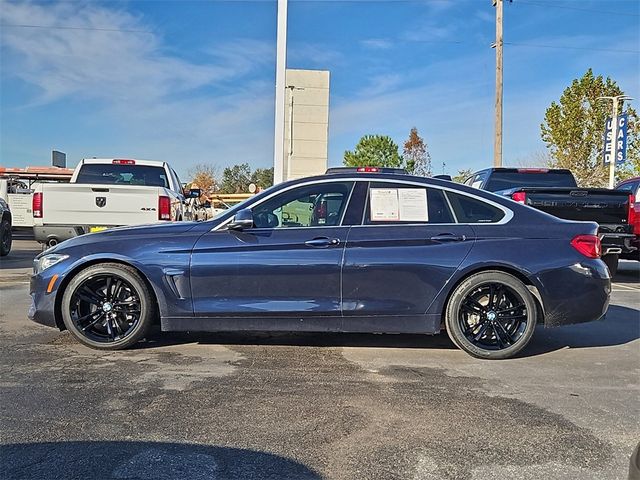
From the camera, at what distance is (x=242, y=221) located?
4.57 meters

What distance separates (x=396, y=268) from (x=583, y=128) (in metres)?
25.3

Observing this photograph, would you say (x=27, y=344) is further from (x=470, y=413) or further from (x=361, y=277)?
(x=470, y=413)

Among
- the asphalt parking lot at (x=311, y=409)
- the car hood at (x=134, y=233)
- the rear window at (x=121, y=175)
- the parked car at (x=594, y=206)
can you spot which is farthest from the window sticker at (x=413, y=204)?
the rear window at (x=121, y=175)

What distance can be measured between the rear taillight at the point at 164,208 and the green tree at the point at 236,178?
46.5m

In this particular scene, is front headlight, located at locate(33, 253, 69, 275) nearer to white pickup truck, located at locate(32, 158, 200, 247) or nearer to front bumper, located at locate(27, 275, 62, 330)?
front bumper, located at locate(27, 275, 62, 330)

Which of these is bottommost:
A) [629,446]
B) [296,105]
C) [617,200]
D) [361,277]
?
[629,446]

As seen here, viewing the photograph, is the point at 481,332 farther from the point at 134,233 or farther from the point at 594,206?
the point at 594,206

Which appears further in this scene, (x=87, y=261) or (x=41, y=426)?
(x=87, y=261)

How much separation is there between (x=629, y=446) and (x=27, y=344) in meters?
4.71

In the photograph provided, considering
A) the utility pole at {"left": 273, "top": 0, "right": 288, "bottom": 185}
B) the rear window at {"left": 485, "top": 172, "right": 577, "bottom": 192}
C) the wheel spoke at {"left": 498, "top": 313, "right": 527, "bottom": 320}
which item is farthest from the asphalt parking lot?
the utility pole at {"left": 273, "top": 0, "right": 288, "bottom": 185}

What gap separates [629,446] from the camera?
10.0 ft

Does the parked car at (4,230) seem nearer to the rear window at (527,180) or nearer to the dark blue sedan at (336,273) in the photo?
the dark blue sedan at (336,273)

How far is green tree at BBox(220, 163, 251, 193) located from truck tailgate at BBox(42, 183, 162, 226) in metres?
46.7

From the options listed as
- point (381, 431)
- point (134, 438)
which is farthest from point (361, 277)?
point (134, 438)
